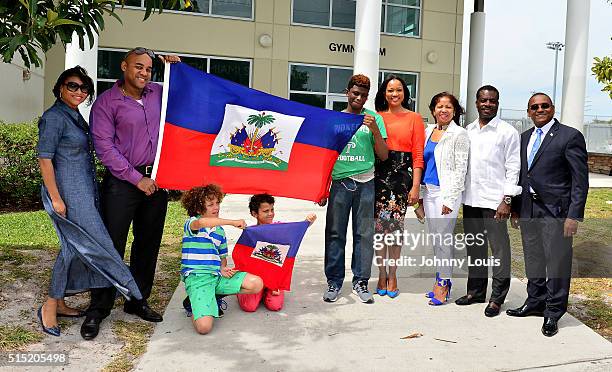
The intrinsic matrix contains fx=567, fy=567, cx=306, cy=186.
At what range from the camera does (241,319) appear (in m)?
4.63

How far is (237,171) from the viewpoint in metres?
5.00

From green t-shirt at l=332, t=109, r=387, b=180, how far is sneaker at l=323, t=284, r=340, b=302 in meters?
1.02

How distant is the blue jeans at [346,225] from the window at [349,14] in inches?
581

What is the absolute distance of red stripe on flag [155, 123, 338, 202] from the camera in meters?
4.62

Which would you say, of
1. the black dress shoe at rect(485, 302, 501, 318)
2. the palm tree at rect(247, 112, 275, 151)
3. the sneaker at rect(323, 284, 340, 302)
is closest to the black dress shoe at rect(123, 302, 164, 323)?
the sneaker at rect(323, 284, 340, 302)

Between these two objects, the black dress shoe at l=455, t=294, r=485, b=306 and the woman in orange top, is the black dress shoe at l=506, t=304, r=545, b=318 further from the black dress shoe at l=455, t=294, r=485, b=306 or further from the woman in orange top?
the woman in orange top

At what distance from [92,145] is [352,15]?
1659cm

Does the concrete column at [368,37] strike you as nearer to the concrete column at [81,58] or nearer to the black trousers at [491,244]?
the concrete column at [81,58]

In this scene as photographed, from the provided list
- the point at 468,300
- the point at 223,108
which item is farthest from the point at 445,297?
the point at 223,108

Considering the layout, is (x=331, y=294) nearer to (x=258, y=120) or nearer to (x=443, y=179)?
(x=443, y=179)

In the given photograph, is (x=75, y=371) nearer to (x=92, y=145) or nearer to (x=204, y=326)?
(x=204, y=326)

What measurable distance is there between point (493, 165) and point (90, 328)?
3510 millimetres

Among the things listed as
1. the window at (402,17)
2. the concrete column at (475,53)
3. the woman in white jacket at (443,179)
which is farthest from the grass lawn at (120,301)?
the concrete column at (475,53)

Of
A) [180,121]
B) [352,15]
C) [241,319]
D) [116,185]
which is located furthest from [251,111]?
[352,15]
